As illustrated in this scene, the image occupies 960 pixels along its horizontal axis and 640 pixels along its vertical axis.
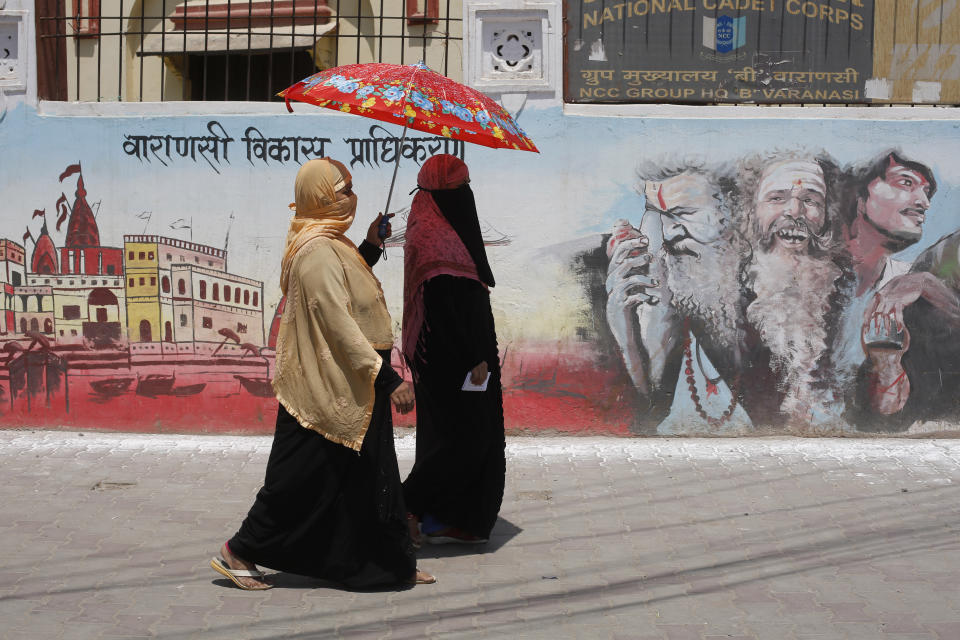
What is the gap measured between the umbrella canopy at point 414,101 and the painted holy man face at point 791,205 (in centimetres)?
269

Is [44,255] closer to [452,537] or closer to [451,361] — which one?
[451,361]

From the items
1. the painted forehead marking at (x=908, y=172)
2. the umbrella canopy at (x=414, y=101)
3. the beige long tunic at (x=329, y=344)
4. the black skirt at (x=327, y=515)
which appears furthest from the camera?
the painted forehead marking at (x=908, y=172)

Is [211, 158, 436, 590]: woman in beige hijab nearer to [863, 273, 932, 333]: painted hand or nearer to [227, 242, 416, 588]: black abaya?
[227, 242, 416, 588]: black abaya

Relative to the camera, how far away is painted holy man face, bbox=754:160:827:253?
23.2 ft

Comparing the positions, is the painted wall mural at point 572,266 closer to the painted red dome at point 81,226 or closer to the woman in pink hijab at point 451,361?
the painted red dome at point 81,226

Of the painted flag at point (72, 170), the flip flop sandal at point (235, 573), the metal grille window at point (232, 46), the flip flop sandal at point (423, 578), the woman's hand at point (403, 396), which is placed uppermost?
the metal grille window at point (232, 46)

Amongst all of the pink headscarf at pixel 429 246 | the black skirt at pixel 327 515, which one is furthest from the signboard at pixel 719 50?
the black skirt at pixel 327 515

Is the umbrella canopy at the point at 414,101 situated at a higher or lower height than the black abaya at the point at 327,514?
higher

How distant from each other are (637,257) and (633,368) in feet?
2.26

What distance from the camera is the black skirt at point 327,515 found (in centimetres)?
438

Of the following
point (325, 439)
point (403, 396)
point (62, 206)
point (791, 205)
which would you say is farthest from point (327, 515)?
point (791, 205)

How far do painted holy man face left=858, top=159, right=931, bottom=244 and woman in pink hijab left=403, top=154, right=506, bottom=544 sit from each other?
3140mm

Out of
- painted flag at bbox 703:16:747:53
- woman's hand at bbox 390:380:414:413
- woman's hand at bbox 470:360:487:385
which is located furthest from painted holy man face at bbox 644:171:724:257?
woman's hand at bbox 390:380:414:413

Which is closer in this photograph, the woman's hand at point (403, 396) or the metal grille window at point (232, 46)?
the woman's hand at point (403, 396)
